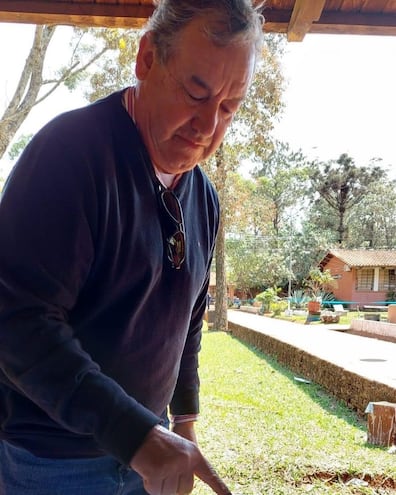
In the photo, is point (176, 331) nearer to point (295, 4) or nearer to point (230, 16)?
point (230, 16)

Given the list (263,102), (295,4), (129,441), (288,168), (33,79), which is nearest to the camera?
(129,441)

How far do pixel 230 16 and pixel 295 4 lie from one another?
1.34 m

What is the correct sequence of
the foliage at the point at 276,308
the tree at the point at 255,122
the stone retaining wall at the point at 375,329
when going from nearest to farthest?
1. the tree at the point at 255,122
2. the stone retaining wall at the point at 375,329
3. the foliage at the point at 276,308

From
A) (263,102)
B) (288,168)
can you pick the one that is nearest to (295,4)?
(263,102)

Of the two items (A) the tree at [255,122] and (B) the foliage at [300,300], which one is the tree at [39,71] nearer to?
(A) the tree at [255,122]

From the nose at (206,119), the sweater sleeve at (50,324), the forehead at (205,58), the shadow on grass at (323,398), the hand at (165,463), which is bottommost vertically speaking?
the shadow on grass at (323,398)

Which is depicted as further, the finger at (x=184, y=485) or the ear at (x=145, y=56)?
the ear at (x=145, y=56)

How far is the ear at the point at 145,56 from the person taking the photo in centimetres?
100

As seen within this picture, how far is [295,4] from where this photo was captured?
212 cm

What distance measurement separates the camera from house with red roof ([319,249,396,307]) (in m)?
27.3

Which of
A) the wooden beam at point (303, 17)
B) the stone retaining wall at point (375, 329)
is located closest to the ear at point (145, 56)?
the wooden beam at point (303, 17)

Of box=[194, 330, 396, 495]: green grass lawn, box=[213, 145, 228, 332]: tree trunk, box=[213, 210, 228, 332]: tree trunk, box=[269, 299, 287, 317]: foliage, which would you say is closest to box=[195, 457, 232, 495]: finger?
box=[194, 330, 396, 495]: green grass lawn

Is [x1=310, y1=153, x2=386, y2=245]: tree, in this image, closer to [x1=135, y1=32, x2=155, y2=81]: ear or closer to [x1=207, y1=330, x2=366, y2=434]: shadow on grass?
[x1=207, y1=330, x2=366, y2=434]: shadow on grass

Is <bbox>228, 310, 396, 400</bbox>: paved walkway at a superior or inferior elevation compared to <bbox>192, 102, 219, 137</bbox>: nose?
inferior
